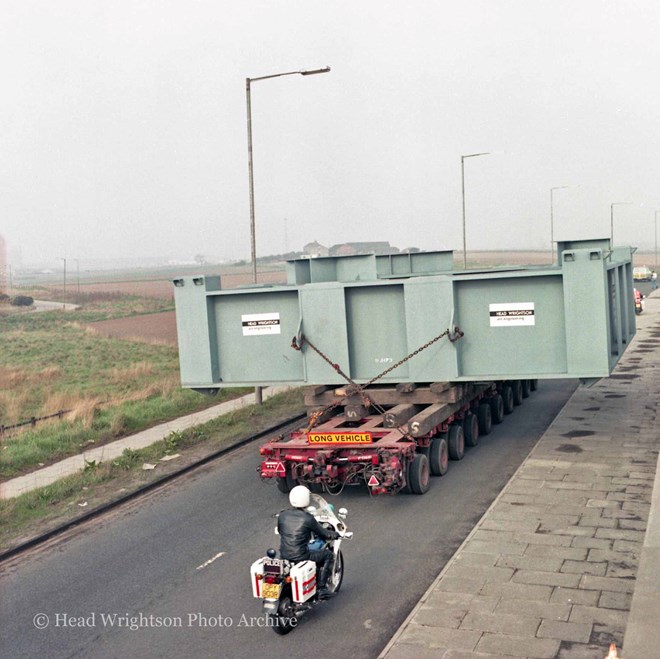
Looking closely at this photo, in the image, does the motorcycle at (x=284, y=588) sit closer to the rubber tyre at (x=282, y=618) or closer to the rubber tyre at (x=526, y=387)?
the rubber tyre at (x=282, y=618)

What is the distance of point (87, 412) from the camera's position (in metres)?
20.7

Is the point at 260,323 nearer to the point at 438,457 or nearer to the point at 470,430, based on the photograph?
the point at 438,457

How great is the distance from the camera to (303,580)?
316 inches

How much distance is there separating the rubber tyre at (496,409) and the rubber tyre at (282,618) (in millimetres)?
10346

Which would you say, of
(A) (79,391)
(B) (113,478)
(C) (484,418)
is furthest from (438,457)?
(A) (79,391)

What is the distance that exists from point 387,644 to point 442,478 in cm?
617

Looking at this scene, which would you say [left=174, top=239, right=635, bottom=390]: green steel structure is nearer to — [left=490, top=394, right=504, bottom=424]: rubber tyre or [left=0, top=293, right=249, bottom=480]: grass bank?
[left=490, top=394, right=504, bottom=424]: rubber tyre

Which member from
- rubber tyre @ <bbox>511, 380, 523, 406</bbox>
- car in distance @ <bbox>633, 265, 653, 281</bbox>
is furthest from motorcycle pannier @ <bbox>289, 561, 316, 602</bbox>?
car in distance @ <bbox>633, 265, 653, 281</bbox>

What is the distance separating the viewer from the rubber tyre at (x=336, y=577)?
8719 mm

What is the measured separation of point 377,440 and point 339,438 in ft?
1.84

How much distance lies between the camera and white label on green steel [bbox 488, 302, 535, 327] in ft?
42.7

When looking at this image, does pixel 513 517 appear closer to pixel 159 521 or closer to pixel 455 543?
pixel 455 543

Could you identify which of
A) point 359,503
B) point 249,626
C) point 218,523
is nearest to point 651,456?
point 359,503

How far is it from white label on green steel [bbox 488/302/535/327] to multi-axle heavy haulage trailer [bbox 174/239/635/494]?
0.06 feet
